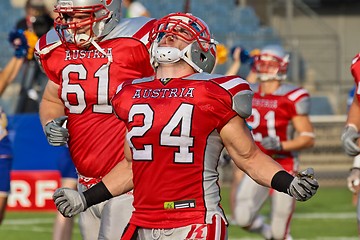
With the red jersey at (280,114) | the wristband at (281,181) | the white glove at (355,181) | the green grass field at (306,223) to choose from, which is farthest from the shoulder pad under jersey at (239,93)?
the green grass field at (306,223)

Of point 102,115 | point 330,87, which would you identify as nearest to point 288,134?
point 102,115

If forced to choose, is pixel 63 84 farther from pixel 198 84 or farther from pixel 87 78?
pixel 198 84

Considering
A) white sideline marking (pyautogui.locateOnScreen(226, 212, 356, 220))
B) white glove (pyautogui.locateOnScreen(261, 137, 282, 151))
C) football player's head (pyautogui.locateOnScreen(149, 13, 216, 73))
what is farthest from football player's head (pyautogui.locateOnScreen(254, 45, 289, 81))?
football player's head (pyautogui.locateOnScreen(149, 13, 216, 73))

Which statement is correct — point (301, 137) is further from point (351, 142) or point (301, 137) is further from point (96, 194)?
point (96, 194)

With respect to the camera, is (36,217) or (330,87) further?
(330,87)

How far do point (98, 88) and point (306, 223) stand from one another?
583 centimetres

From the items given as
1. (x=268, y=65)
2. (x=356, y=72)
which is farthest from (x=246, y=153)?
(x=268, y=65)

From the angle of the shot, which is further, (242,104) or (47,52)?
(47,52)

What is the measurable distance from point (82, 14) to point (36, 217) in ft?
20.8

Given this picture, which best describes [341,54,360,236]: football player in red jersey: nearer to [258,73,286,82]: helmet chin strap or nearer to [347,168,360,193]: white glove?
[347,168,360,193]: white glove

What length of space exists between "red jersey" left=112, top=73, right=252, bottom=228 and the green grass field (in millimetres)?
5509

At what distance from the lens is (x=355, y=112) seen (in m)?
6.52

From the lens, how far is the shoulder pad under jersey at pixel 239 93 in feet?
15.9

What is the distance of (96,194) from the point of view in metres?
5.11
